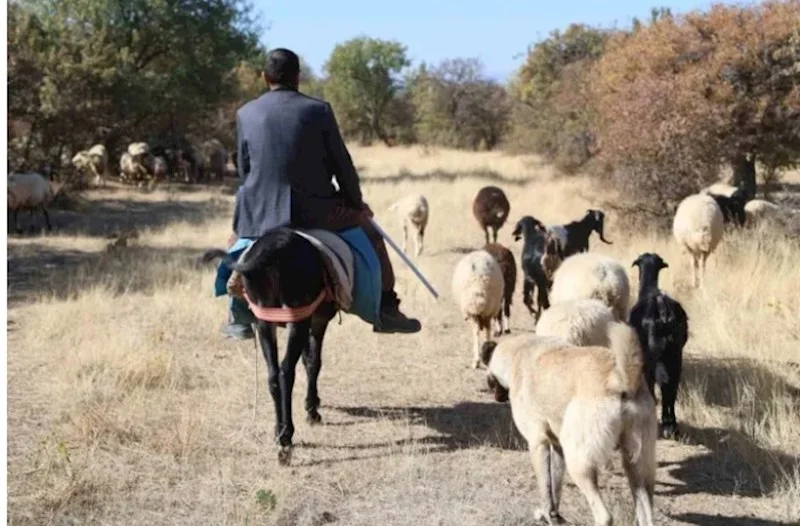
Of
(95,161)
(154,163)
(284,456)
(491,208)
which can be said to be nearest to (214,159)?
(154,163)

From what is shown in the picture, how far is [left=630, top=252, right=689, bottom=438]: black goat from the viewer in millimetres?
6191

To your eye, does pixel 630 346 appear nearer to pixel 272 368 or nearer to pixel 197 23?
pixel 272 368

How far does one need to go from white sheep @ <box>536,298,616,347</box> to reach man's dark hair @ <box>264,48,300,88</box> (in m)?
2.31

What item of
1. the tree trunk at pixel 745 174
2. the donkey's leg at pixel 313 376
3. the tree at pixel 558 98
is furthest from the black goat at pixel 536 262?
the tree at pixel 558 98

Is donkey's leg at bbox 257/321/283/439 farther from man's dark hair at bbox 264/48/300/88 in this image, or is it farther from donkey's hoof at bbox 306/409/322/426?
man's dark hair at bbox 264/48/300/88

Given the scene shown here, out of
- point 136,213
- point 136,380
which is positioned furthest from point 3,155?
point 136,213

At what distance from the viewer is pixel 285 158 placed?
225 inches

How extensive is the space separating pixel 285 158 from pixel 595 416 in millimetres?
2606

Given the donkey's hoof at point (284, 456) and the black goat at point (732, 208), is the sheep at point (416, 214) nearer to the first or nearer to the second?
the black goat at point (732, 208)

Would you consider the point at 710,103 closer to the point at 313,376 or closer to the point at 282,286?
the point at 313,376

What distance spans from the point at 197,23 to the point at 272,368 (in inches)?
982

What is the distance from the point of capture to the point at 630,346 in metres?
4.30

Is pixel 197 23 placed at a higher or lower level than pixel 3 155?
higher

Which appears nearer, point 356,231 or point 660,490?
point 660,490
